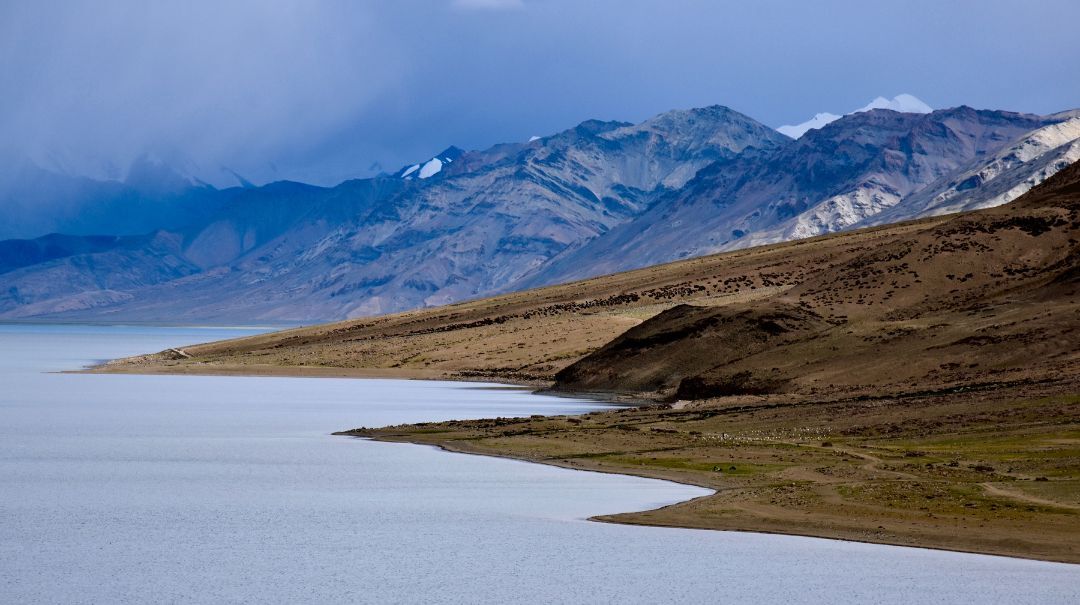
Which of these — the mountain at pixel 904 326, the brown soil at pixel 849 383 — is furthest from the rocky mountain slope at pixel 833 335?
the brown soil at pixel 849 383

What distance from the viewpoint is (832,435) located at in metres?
62.6

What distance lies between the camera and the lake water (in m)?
31.7

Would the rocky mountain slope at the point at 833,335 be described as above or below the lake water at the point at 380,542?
above

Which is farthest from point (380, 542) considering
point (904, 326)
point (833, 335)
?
point (833, 335)

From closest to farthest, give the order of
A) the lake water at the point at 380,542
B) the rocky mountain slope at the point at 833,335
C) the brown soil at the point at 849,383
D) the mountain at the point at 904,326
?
the lake water at the point at 380,542 < the brown soil at the point at 849,383 < the mountain at the point at 904,326 < the rocky mountain slope at the point at 833,335

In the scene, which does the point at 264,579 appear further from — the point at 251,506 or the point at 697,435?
the point at 697,435

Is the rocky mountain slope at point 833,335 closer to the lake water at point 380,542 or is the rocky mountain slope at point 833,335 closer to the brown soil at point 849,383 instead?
the brown soil at point 849,383

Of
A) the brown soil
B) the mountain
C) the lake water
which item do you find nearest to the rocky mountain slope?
the mountain

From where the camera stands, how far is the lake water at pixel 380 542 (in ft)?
104

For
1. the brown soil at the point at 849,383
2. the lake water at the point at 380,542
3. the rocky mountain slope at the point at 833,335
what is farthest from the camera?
the rocky mountain slope at the point at 833,335

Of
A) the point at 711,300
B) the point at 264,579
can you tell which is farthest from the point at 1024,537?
the point at 711,300

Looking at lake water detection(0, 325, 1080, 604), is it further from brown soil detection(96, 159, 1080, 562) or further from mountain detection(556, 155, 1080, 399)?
mountain detection(556, 155, 1080, 399)

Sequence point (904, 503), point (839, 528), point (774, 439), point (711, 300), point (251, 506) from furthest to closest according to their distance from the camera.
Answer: point (711, 300) → point (774, 439) → point (251, 506) → point (904, 503) → point (839, 528)

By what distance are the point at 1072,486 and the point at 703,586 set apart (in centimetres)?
1590
